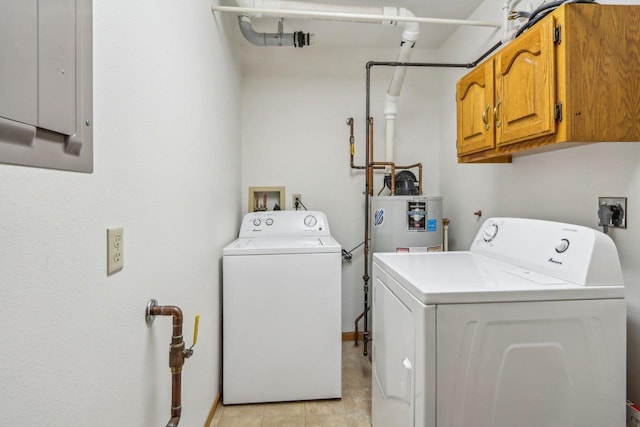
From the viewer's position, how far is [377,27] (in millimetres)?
2514

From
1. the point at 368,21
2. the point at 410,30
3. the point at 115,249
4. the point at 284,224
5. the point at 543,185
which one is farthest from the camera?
the point at 284,224

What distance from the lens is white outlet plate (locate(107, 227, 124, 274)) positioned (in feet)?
2.56

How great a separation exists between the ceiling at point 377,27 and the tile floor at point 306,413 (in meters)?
2.65

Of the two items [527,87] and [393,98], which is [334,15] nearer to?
[393,98]

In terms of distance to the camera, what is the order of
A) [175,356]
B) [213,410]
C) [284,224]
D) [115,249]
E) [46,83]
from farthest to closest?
[284,224] → [213,410] → [175,356] → [115,249] → [46,83]

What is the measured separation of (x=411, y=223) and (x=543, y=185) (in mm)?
827

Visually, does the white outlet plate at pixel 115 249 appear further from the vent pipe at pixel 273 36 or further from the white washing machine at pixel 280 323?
the vent pipe at pixel 273 36

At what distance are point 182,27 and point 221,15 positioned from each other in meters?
0.85

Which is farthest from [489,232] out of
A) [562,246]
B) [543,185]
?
[562,246]

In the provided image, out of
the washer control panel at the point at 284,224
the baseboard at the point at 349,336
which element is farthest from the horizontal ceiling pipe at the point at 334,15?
the baseboard at the point at 349,336

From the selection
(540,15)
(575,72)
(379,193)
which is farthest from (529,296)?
(379,193)

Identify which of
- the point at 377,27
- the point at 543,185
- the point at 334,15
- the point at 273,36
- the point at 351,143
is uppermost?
the point at 377,27

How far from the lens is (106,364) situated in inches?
30.4

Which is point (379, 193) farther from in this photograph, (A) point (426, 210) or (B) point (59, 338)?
(B) point (59, 338)
